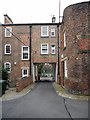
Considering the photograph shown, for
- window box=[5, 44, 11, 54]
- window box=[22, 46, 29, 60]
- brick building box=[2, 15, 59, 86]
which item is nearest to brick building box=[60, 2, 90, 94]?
brick building box=[2, 15, 59, 86]

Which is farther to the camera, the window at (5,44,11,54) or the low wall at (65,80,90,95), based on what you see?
the window at (5,44,11,54)

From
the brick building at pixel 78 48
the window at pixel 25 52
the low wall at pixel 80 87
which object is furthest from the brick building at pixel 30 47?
the low wall at pixel 80 87

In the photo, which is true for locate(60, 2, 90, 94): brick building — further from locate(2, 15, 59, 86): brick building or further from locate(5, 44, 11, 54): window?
locate(5, 44, 11, 54): window

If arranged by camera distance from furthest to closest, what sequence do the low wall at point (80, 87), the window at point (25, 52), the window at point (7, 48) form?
the window at point (7, 48) → the window at point (25, 52) → the low wall at point (80, 87)

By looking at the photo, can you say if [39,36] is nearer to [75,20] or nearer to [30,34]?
[30,34]

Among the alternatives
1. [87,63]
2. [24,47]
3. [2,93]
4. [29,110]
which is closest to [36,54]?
[24,47]

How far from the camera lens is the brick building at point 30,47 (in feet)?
92.2

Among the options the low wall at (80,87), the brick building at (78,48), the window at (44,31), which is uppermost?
the window at (44,31)

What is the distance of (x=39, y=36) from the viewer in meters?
28.2

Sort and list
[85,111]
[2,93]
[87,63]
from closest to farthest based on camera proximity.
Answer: [85,111]
[87,63]
[2,93]

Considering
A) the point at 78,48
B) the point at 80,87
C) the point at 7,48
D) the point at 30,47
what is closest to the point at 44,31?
the point at 30,47

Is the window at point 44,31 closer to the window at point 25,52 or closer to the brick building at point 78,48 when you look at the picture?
the window at point 25,52

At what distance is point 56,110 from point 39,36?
19069 mm

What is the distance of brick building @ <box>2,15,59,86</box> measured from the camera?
92.2 feet
